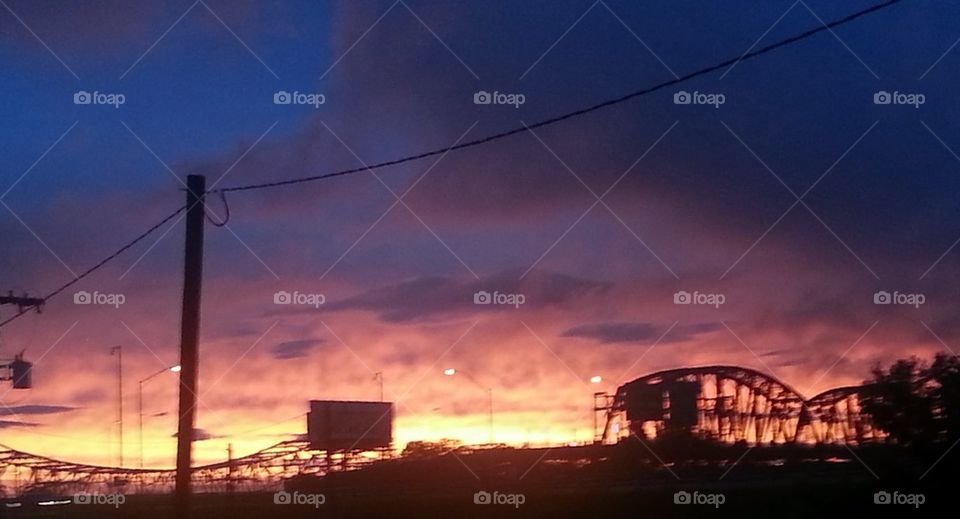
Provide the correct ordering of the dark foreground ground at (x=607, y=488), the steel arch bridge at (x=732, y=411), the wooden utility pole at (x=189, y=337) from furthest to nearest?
1. the steel arch bridge at (x=732, y=411)
2. the dark foreground ground at (x=607, y=488)
3. the wooden utility pole at (x=189, y=337)

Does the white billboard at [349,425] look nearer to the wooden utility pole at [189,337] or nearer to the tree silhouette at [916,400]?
the wooden utility pole at [189,337]

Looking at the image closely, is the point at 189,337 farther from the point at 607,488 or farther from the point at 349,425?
the point at 607,488

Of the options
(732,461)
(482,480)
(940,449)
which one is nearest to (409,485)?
(482,480)

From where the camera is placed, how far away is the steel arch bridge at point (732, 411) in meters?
21.0

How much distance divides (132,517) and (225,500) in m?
2.29

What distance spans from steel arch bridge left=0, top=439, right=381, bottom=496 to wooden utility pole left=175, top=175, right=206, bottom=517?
6.20 metres

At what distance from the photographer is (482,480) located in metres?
21.6

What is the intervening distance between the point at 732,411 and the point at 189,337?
1358 cm

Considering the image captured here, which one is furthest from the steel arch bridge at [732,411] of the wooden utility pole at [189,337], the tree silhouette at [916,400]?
the wooden utility pole at [189,337]

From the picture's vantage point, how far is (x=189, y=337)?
594 inches

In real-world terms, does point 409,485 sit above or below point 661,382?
below

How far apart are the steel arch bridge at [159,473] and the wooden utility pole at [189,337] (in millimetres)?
6199

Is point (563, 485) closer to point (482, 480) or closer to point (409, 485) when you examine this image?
point (482, 480)

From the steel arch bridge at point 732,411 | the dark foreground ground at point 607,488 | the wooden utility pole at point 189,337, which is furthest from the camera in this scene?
the steel arch bridge at point 732,411
